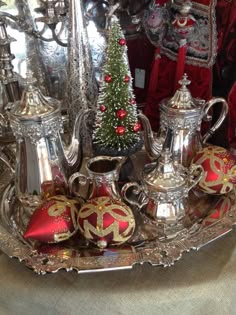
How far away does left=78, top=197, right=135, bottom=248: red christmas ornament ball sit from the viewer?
1.89 ft

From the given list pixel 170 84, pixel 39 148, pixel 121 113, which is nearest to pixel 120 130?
pixel 121 113

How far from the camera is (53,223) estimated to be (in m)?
0.59

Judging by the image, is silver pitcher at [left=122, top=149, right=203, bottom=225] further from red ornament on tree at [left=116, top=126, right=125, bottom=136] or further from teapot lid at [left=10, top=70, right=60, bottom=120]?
teapot lid at [left=10, top=70, right=60, bottom=120]

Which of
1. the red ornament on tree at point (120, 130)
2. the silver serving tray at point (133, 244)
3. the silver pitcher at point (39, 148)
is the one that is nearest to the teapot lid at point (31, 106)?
the silver pitcher at point (39, 148)

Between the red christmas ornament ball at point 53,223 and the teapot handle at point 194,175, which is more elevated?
the teapot handle at point 194,175

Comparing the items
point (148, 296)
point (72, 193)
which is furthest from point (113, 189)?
point (148, 296)

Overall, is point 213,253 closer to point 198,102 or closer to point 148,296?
point 148,296

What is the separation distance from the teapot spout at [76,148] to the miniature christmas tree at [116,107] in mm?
33

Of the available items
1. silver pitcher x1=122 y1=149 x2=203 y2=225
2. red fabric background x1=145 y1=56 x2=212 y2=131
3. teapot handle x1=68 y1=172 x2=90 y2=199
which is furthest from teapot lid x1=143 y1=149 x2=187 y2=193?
red fabric background x1=145 y1=56 x2=212 y2=131

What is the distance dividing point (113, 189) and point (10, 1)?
2.42ft

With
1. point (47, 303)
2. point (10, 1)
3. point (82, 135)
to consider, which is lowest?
point (47, 303)

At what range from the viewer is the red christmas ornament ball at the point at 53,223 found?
23.3 inches

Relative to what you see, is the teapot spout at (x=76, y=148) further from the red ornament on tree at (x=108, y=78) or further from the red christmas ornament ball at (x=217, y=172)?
the red christmas ornament ball at (x=217, y=172)

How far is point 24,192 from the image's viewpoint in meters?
0.68
